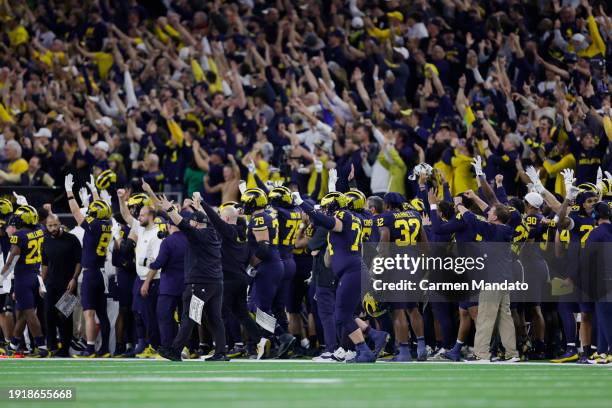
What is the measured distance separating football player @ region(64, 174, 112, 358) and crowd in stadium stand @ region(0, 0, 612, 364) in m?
0.49

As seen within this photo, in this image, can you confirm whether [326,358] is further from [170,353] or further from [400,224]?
[170,353]

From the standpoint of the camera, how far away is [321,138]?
69.9ft

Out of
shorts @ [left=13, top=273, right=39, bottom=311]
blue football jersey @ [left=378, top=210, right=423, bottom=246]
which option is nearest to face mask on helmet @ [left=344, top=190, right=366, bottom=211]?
blue football jersey @ [left=378, top=210, right=423, bottom=246]

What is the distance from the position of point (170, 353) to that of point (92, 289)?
2.63 metres

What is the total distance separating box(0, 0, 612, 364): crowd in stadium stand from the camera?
1934 cm

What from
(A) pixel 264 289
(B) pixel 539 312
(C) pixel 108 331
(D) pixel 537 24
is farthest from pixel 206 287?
(D) pixel 537 24

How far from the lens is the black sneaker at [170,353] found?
15.4 meters

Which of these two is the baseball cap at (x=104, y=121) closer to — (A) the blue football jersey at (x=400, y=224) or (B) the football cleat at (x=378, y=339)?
(A) the blue football jersey at (x=400, y=224)

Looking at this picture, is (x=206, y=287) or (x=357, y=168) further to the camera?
(x=357, y=168)

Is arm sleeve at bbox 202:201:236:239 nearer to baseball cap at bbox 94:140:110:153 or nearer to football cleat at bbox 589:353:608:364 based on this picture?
football cleat at bbox 589:353:608:364

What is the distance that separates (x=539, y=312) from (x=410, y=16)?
857 centimetres

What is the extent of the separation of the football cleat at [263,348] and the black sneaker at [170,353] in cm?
121

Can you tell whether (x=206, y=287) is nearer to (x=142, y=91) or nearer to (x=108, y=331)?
(x=108, y=331)

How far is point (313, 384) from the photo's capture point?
1146cm
